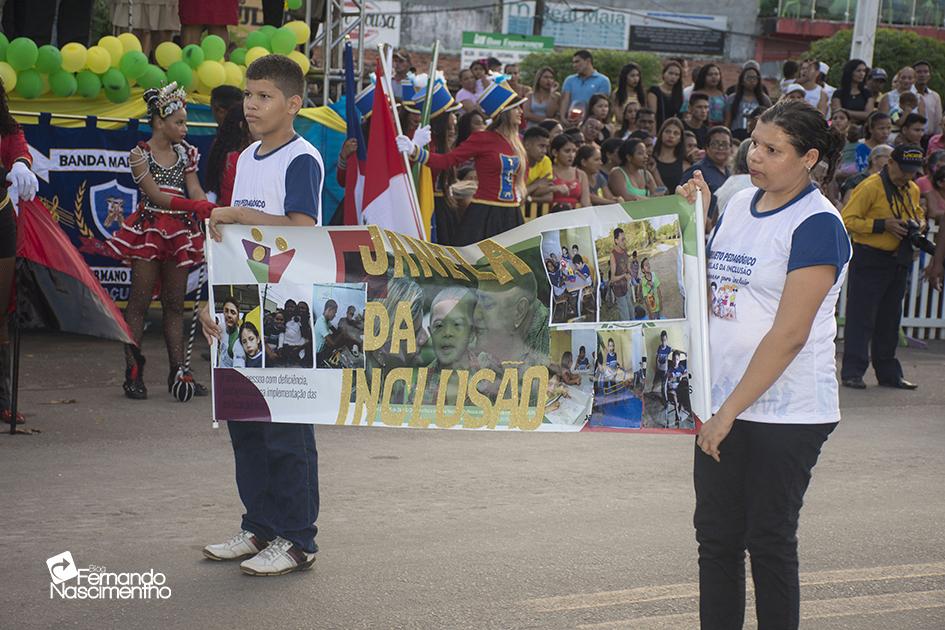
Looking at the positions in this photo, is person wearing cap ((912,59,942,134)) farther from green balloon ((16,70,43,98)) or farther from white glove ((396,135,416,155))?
green balloon ((16,70,43,98))

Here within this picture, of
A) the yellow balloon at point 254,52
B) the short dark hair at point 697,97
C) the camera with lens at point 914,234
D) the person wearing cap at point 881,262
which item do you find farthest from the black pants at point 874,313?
the yellow balloon at point 254,52

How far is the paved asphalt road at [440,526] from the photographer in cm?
486

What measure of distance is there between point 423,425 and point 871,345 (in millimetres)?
7564

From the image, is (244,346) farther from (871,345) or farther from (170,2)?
(170,2)

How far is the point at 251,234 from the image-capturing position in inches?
195

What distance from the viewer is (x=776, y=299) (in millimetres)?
3904

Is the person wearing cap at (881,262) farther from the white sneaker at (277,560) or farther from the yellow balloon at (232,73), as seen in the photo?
the white sneaker at (277,560)

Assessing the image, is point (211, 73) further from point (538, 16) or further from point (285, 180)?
point (538, 16)

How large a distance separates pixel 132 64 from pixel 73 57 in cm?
52

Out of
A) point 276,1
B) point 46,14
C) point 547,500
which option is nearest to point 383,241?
point 547,500

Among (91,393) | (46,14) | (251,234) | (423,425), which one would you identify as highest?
(46,14)

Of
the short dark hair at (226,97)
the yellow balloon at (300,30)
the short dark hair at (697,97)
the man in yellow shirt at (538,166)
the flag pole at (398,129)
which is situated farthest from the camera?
the short dark hair at (697,97)

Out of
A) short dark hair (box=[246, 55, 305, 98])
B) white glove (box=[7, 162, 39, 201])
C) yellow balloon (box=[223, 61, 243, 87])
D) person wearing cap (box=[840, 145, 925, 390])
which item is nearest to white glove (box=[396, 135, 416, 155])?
yellow balloon (box=[223, 61, 243, 87])

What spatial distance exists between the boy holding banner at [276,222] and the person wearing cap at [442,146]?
6714mm
